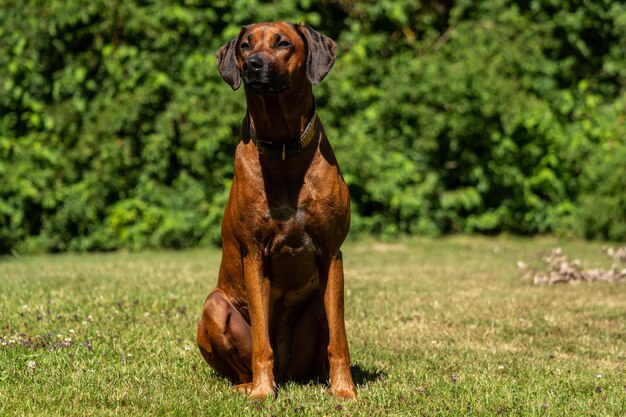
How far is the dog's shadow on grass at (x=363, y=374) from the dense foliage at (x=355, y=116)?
5876 millimetres

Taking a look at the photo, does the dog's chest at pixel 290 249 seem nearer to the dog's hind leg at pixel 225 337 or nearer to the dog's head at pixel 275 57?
the dog's hind leg at pixel 225 337

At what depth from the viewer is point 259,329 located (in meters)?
4.52

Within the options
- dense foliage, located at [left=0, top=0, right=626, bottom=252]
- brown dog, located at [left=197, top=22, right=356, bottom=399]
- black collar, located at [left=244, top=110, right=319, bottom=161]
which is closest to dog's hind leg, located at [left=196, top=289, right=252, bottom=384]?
brown dog, located at [left=197, top=22, right=356, bottom=399]

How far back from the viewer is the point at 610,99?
12180mm

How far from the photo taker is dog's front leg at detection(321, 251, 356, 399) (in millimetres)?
4582

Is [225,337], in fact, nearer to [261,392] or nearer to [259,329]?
[259,329]

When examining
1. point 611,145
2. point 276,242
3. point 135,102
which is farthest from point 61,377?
point 611,145

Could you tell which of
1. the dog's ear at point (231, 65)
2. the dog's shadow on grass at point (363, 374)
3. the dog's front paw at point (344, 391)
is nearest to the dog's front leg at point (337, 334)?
the dog's front paw at point (344, 391)

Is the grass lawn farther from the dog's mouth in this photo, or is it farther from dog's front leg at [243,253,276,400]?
the dog's mouth

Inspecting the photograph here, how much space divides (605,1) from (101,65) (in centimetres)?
626

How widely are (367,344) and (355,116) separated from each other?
587cm

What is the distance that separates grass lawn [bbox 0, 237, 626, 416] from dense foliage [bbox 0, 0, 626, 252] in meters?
1.51

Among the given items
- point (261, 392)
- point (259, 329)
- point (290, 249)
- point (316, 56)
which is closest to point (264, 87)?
point (316, 56)

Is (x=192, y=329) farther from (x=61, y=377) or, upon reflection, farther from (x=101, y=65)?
(x=101, y=65)
